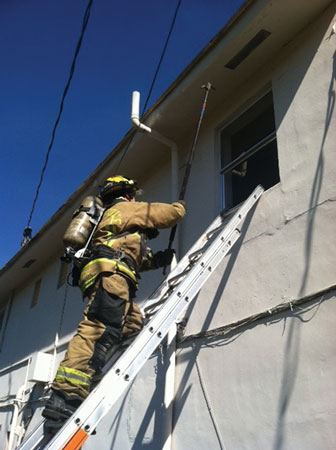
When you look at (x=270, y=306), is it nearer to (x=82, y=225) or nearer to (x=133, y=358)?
(x=133, y=358)

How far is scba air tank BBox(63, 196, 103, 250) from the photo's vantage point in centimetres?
404

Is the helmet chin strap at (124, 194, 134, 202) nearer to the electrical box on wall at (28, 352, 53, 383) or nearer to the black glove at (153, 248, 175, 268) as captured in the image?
the black glove at (153, 248, 175, 268)

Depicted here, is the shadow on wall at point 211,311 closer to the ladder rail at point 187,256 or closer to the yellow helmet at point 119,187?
the ladder rail at point 187,256

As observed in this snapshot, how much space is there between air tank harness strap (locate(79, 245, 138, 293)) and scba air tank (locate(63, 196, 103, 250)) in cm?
27

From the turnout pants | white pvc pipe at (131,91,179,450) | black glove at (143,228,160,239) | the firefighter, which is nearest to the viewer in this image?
the firefighter

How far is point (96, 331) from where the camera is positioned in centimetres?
341

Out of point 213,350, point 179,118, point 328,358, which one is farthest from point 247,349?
point 179,118

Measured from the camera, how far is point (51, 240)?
30.2 ft

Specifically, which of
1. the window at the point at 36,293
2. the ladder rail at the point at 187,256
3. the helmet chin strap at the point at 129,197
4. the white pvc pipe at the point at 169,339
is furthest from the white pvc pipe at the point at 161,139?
the window at the point at 36,293

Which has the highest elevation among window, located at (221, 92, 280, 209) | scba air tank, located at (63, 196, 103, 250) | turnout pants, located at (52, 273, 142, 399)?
window, located at (221, 92, 280, 209)

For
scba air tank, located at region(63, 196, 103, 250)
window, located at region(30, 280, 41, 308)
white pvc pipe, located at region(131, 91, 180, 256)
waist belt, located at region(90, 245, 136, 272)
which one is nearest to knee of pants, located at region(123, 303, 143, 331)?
waist belt, located at region(90, 245, 136, 272)

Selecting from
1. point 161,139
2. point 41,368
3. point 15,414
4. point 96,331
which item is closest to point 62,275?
point 41,368

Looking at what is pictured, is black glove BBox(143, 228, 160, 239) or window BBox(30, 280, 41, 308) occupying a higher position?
window BBox(30, 280, 41, 308)

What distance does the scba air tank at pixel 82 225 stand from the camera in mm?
4039
